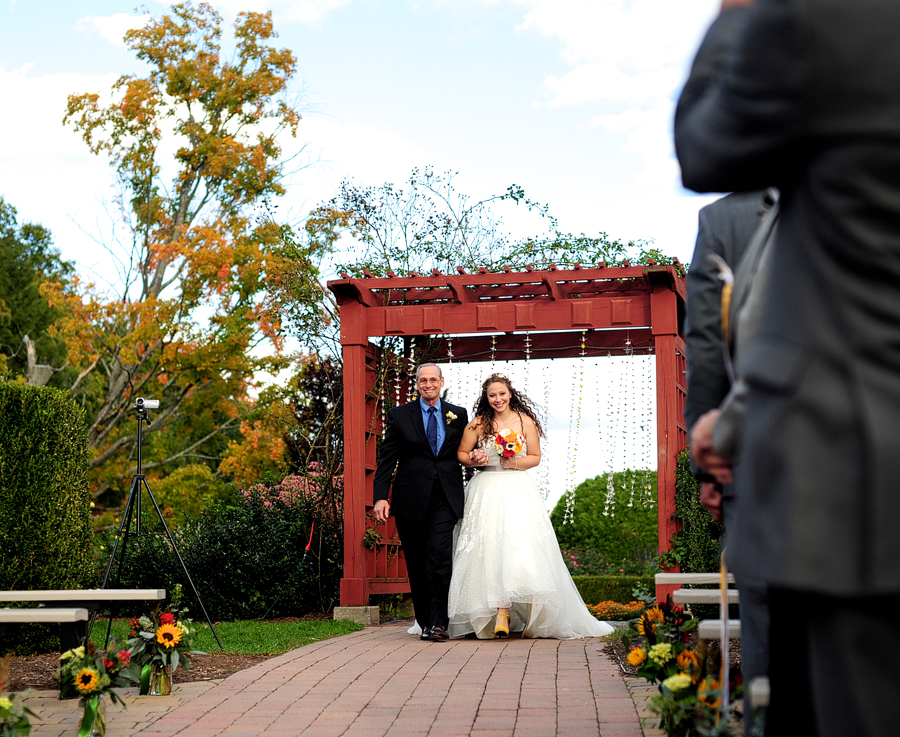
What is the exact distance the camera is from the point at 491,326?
32.9 feet

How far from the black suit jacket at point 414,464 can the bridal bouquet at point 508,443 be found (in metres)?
0.41

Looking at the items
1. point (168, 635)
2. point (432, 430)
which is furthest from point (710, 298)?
point (432, 430)

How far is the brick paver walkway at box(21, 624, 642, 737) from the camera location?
14.8 feet

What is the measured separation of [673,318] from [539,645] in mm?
3461

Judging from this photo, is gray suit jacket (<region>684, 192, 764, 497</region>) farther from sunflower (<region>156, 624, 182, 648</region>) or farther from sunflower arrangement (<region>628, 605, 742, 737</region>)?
sunflower (<region>156, 624, 182, 648</region>)

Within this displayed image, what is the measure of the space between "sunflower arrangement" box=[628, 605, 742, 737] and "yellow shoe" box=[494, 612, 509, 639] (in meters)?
2.59

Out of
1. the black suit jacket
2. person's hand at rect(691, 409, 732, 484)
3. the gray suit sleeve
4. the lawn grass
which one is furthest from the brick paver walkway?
person's hand at rect(691, 409, 732, 484)

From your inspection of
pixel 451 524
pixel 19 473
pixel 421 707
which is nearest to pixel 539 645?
pixel 451 524

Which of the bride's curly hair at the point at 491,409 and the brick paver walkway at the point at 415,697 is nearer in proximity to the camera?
the brick paver walkway at the point at 415,697

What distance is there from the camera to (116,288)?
16.5 m

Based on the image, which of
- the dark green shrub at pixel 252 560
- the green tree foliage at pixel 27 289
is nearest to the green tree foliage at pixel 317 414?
the dark green shrub at pixel 252 560

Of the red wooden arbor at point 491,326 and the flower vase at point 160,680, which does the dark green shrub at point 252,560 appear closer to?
the red wooden arbor at point 491,326

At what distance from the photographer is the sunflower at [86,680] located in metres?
4.45

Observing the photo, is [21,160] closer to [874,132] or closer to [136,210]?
[136,210]
